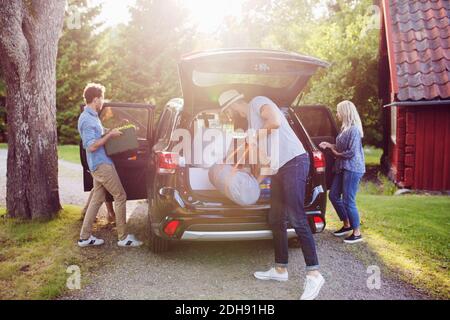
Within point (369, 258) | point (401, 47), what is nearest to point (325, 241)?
point (369, 258)

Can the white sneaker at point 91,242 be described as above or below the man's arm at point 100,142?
below

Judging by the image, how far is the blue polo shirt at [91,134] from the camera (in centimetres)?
548

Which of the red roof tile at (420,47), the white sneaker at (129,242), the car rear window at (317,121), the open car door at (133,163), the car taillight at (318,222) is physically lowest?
the white sneaker at (129,242)

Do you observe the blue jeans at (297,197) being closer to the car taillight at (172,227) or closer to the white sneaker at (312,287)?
the white sneaker at (312,287)

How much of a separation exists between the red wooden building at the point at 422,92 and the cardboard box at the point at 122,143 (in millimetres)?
6617

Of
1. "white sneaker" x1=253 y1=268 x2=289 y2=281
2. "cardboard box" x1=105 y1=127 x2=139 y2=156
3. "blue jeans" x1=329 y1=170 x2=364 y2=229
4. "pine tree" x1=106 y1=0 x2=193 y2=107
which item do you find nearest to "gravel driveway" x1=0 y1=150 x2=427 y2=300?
"white sneaker" x1=253 y1=268 x2=289 y2=281

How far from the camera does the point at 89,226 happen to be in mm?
5828

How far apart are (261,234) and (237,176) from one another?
0.73 meters

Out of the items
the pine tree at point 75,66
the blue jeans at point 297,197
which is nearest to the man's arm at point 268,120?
the blue jeans at point 297,197

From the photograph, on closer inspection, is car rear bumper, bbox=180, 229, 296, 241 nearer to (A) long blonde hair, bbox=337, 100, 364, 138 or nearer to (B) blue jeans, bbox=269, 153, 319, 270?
(B) blue jeans, bbox=269, 153, 319, 270

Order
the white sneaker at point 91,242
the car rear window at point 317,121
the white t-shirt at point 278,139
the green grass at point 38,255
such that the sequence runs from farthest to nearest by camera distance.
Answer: the car rear window at point 317,121, the white sneaker at point 91,242, the green grass at point 38,255, the white t-shirt at point 278,139

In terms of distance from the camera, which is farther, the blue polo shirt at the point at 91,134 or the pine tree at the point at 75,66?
the pine tree at the point at 75,66

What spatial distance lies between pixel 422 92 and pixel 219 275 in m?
7.35
